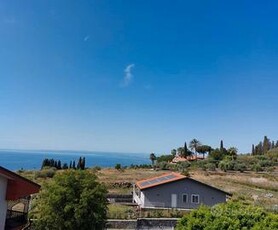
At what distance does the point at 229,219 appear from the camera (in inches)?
673

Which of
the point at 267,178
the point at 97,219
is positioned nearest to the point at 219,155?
the point at 267,178

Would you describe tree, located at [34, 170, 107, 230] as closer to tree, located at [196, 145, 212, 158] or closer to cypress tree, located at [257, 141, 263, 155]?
tree, located at [196, 145, 212, 158]

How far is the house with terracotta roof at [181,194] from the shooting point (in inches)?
1403

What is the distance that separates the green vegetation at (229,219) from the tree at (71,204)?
5854mm

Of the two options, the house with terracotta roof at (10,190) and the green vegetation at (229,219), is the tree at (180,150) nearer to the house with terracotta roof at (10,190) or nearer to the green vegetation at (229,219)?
the green vegetation at (229,219)

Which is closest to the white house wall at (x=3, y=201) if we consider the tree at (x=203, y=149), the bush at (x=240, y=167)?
the bush at (x=240, y=167)

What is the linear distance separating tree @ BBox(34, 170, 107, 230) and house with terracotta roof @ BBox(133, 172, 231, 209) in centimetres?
1515

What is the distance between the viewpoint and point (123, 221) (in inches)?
1132

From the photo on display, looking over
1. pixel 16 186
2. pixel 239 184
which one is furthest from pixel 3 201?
pixel 239 184

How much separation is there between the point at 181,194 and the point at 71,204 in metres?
Answer: 18.4

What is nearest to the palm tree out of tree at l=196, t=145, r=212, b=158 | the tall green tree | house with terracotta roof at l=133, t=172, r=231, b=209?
tree at l=196, t=145, r=212, b=158

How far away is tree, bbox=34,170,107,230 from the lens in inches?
794

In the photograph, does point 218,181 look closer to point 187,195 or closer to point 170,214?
point 187,195

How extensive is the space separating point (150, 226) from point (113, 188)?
22.8m
